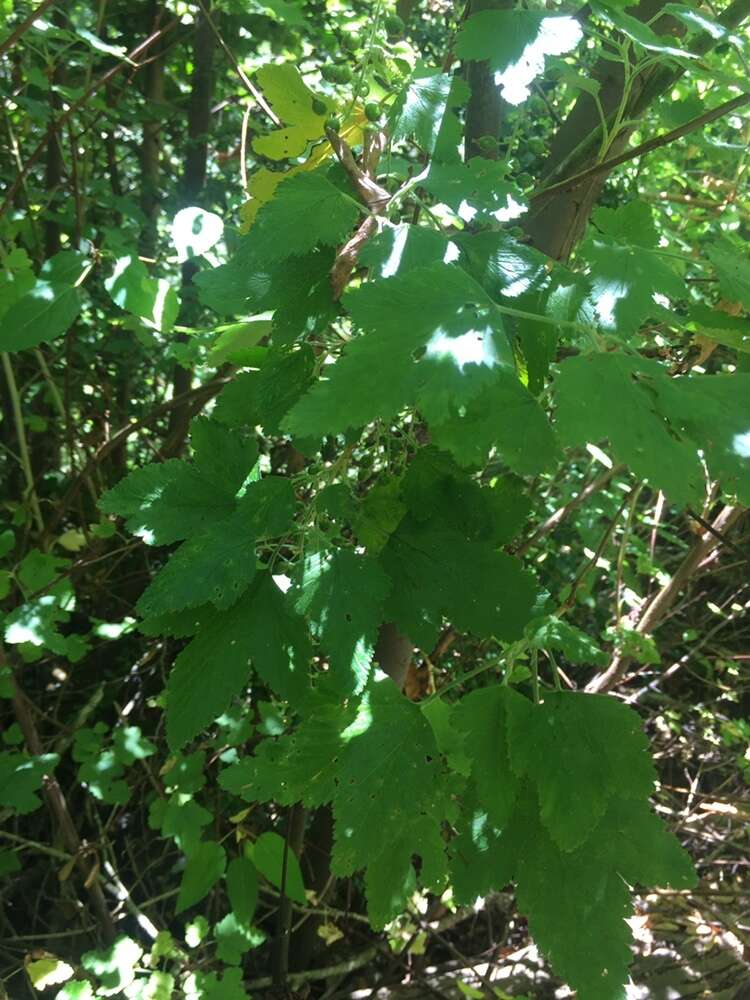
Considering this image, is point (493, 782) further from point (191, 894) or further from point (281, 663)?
point (191, 894)

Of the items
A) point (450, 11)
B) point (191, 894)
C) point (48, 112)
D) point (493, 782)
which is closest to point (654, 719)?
point (191, 894)

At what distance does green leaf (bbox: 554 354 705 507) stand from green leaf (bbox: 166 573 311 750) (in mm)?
439

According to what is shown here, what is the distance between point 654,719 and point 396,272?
7.28ft

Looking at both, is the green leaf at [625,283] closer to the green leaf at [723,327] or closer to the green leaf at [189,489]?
the green leaf at [723,327]

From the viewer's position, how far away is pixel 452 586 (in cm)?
103

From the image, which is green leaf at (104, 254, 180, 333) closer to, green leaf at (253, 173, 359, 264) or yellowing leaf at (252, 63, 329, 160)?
yellowing leaf at (252, 63, 329, 160)

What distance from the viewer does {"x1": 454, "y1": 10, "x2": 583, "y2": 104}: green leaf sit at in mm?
1007

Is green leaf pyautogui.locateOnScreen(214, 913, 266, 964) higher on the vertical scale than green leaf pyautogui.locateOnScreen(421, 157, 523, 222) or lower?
lower

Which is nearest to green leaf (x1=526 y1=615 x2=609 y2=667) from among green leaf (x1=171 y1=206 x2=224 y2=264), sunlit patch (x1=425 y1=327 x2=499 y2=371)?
sunlit patch (x1=425 y1=327 x2=499 y2=371)

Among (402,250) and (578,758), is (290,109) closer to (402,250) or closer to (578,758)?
(402,250)

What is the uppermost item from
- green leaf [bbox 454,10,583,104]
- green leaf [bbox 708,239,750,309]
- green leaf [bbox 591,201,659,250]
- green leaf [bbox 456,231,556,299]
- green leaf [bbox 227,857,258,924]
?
green leaf [bbox 454,10,583,104]

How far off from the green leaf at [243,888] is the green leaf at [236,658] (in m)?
0.94

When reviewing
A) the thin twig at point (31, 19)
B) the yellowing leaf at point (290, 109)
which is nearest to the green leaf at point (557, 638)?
the yellowing leaf at point (290, 109)

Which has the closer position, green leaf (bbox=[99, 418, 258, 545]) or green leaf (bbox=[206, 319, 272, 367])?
green leaf (bbox=[99, 418, 258, 545])
